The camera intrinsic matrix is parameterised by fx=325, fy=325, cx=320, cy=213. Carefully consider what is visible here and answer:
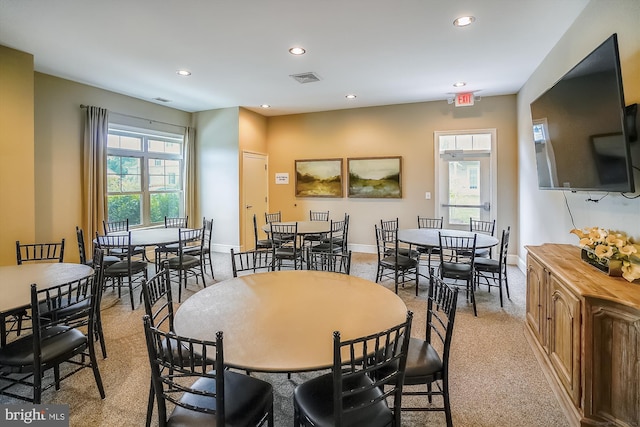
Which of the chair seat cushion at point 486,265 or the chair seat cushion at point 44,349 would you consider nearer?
the chair seat cushion at point 44,349

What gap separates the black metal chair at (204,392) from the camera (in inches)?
49.3

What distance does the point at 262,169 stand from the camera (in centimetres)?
736

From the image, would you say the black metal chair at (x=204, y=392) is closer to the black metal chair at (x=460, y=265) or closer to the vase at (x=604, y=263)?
the vase at (x=604, y=263)

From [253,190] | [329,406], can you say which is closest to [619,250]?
[329,406]

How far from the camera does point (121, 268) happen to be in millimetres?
3875

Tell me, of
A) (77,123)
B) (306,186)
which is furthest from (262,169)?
(77,123)

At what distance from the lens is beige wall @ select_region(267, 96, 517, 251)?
18.9ft

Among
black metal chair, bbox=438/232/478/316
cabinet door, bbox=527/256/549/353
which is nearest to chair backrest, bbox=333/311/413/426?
cabinet door, bbox=527/256/549/353

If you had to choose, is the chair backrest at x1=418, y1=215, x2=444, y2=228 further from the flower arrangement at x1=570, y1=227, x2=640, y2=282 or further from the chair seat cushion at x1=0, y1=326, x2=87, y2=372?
the chair seat cushion at x1=0, y1=326, x2=87, y2=372

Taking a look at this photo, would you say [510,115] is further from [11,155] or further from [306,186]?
[11,155]

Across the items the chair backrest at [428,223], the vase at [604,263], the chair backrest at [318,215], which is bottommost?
the vase at [604,263]

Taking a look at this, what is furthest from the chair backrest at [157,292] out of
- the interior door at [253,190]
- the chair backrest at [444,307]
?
the interior door at [253,190]

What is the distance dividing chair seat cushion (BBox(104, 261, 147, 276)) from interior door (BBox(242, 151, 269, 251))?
2.82 metres

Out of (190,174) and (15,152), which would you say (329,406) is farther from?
(190,174)
